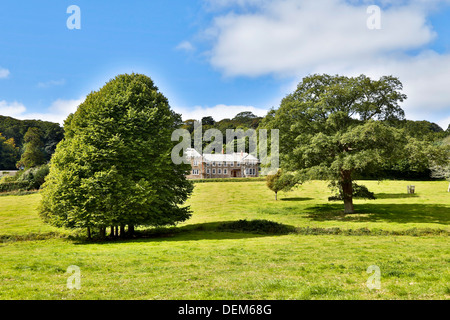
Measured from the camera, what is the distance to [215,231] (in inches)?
1176

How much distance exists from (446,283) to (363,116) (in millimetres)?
28858

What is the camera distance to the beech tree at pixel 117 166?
2464 centimetres

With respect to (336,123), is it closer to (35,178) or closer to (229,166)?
(35,178)

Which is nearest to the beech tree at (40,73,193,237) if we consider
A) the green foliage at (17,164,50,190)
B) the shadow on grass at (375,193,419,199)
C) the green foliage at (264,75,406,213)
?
the green foliage at (264,75,406,213)

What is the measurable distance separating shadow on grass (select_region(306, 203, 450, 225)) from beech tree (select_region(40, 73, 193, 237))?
17141 mm

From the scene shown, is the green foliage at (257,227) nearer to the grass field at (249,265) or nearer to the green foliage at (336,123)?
the grass field at (249,265)

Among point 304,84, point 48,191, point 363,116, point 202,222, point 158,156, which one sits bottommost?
point 202,222

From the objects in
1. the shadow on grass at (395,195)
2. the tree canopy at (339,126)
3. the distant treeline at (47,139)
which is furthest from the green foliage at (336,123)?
the shadow on grass at (395,195)

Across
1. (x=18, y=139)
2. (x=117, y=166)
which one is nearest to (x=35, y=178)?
(x=117, y=166)

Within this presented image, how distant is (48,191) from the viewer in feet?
85.4

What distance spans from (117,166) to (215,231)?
10641 millimetres

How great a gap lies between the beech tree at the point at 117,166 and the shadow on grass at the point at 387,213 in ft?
56.2
